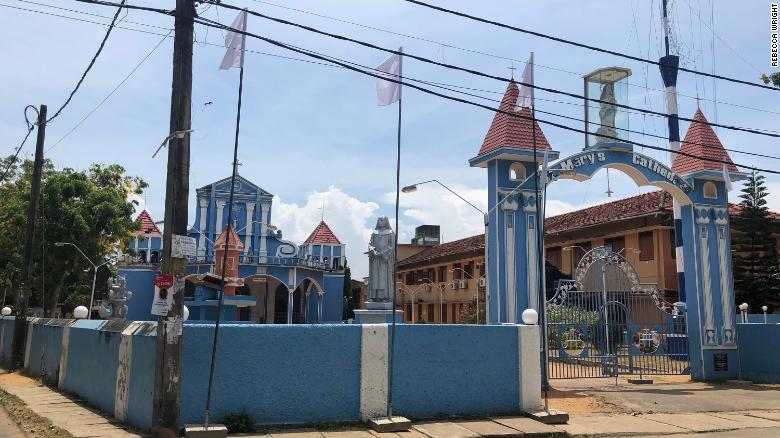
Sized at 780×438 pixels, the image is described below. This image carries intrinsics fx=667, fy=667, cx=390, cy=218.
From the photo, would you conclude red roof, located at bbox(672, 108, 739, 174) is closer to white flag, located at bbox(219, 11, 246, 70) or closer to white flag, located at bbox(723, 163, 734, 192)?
white flag, located at bbox(723, 163, 734, 192)

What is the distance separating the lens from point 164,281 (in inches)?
348

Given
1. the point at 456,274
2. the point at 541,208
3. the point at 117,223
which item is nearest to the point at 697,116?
the point at 541,208

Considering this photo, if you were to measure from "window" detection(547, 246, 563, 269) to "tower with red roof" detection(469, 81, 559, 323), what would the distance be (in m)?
22.3

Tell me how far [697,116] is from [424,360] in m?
12.7

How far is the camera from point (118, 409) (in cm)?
1070

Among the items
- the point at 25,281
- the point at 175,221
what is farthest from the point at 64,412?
the point at 25,281

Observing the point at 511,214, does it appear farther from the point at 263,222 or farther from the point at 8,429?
the point at 263,222

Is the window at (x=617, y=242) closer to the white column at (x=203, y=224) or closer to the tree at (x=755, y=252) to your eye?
the tree at (x=755, y=252)

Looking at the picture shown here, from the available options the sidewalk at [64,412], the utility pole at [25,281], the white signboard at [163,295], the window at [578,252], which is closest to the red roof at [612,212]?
the window at [578,252]

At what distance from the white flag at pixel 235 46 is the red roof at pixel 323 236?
33.7 meters

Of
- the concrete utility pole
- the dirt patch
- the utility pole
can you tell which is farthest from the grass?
the dirt patch

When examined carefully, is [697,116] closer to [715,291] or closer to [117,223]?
[715,291]

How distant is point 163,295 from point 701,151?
15446 millimetres

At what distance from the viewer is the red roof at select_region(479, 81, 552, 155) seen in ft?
50.8
